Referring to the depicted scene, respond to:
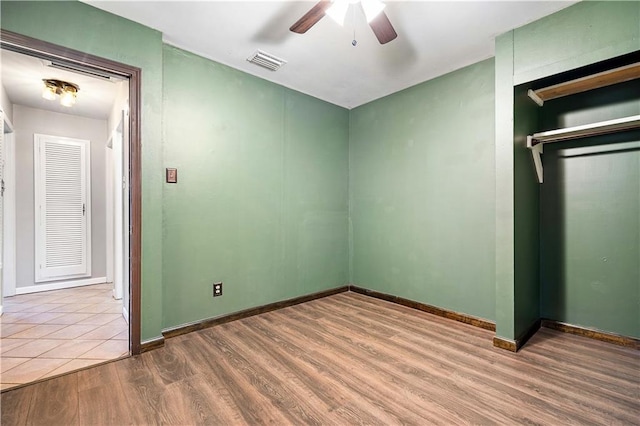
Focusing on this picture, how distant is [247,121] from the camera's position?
2965 millimetres

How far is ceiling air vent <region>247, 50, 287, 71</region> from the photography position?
2596 millimetres

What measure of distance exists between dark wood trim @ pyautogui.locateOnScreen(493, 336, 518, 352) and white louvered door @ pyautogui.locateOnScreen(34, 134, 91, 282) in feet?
17.8

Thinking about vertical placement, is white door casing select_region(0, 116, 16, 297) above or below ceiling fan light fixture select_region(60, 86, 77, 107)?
below

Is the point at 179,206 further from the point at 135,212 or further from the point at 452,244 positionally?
the point at 452,244

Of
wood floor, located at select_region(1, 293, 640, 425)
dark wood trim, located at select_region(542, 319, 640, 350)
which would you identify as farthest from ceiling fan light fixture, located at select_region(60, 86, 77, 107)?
dark wood trim, located at select_region(542, 319, 640, 350)

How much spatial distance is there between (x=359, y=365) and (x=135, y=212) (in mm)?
2005

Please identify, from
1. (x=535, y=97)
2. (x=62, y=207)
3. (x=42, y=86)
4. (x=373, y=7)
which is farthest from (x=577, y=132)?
(x=62, y=207)

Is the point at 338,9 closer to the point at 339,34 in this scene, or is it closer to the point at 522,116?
the point at 339,34

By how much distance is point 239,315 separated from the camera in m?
2.88

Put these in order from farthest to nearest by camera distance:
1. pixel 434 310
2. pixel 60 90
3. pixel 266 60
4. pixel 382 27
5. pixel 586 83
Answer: pixel 60 90, pixel 434 310, pixel 266 60, pixel 586 83, pixel 382 27

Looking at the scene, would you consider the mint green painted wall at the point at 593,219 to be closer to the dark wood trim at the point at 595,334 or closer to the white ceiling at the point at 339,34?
the dark wood trim at the point at 595,334

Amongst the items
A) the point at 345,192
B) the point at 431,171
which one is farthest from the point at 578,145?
the point at 345,192

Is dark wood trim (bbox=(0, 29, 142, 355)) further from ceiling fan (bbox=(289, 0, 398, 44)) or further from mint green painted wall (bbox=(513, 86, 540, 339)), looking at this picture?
mint green painted wall (bbox=(513, 86, 540, 339))

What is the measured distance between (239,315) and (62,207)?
11.3 feet
